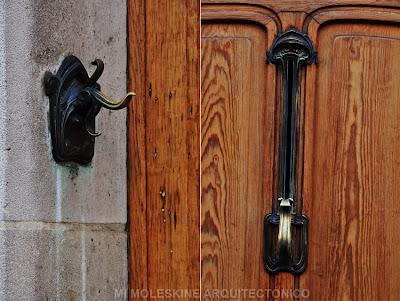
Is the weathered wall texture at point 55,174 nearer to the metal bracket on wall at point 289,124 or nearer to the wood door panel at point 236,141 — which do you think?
the wood door panel at point 236,141

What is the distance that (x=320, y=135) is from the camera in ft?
6.57

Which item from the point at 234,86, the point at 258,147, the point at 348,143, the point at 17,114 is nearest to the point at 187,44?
the point at 234,86

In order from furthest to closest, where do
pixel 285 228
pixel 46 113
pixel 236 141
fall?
pixel 236 141, pixel 285 228, pixel 46 113

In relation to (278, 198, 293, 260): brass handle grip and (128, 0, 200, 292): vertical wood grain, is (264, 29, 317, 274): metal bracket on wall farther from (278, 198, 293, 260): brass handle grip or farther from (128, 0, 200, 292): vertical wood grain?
(128, 0, 200, 292): vertical wood grain

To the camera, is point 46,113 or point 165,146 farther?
point 165,146

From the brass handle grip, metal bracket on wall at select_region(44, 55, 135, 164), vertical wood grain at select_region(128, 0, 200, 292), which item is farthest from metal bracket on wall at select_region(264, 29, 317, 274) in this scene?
metal bracket on wall at select_region(44, 55, 135, 164)

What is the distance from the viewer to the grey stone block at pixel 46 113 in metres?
1.52

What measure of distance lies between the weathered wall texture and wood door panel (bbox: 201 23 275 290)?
19 centimetres

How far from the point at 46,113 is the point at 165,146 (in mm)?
392

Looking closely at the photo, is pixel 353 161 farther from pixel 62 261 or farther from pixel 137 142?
pixel 62 261

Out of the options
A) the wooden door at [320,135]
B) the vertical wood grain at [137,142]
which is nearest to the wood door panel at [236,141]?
the wooden door at [320,135]

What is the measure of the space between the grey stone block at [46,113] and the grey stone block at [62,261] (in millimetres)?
26

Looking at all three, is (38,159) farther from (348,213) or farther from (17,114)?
(348,213)

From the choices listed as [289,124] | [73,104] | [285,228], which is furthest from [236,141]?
[73,104]
